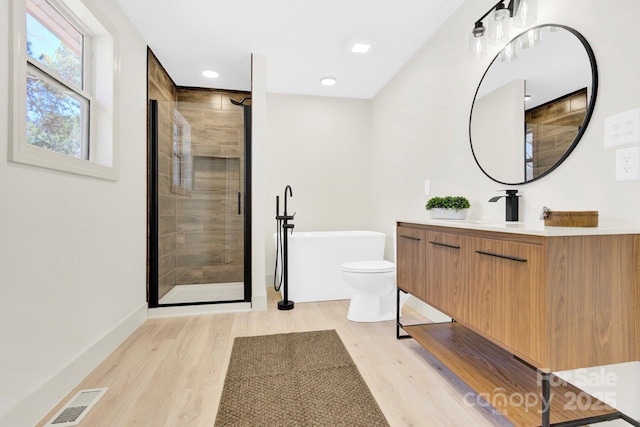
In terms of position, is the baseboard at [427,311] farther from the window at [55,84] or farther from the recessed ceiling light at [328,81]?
the window at [55,84]

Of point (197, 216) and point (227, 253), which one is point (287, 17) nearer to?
point (197, 216)

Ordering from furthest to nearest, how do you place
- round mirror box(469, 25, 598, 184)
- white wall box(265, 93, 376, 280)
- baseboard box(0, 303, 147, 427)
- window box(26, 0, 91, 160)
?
white wall box(265, 93, 376, 280) < window box(26, 0, 91, 160) < round mirror box(469, 25, 598, 184) < baseboard box(0, 303, 147, 427)

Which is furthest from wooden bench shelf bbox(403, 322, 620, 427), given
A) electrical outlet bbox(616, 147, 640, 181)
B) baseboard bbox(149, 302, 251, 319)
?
baseboard bbox(149, 302, 251, 319)

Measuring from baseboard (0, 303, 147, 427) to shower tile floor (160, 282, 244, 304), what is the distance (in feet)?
2.09

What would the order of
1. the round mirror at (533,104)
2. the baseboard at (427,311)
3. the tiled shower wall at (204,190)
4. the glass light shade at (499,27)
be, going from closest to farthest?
the round mirror at (533,104), the glass light shade at (499,27), the baseboard at (427,311), the tiled shower wall at (204,190)

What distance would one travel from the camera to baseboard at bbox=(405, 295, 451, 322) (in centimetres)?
241

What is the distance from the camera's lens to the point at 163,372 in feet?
5.83

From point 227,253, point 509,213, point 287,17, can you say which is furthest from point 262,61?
point 509,213

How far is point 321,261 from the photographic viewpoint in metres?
3.14

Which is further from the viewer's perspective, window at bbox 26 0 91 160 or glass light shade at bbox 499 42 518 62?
glass light shade at bbox 499 42 518 62

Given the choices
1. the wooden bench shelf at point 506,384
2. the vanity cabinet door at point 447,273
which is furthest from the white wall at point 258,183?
the vanity cabinet door at point 447,273

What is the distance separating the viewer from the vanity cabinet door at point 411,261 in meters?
1.89

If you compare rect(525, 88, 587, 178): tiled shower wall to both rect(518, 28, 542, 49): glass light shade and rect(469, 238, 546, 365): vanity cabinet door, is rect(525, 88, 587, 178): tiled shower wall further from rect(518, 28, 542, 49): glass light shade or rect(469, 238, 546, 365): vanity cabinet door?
rect(469, 238, 546, 365): vanity cabinet door

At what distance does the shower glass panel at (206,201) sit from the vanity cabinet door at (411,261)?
4.83ft
